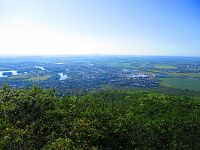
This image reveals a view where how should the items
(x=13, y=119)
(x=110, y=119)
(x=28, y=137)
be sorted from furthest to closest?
1. (x=110, y=119)
2. (x=13, y=119)
3. (x=28, y=137)

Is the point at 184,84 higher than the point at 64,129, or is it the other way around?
the point at 64,129

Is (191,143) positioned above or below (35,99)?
below

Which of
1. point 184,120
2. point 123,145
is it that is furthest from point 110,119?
point 184,120

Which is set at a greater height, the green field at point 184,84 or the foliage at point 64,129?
the foliage at point 64,129

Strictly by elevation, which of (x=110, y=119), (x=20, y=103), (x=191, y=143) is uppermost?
(x=20, y=103)

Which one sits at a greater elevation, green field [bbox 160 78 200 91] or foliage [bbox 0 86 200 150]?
foliage [bbox 0 86 200 150]

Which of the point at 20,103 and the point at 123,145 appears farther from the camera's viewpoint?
the point at 123,145

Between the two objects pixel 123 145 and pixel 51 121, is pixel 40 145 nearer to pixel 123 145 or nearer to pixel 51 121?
pixel 51 121

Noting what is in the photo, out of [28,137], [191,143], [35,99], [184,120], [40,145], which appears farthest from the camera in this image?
[184,120]

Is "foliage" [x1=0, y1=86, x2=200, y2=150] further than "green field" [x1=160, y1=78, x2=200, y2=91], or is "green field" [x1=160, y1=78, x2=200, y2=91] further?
"green field" [x1=160, y1=78, x2=200, y2=91]

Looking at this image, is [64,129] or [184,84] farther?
[184,84]

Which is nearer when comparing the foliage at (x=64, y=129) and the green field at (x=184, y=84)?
the foliage at (x=64, y=129)
